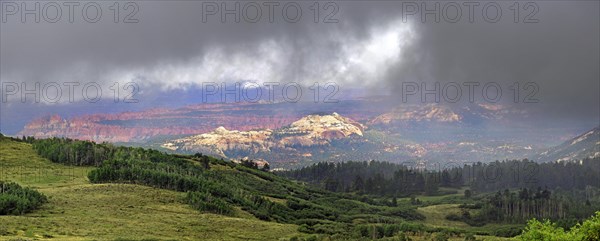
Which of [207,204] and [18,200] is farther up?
[18,200]

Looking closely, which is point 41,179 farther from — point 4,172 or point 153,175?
point 153,175

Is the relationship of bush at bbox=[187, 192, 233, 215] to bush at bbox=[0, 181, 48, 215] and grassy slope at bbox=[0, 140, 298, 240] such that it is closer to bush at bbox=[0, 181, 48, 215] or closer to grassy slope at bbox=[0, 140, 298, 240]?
grassy slope at bbox=[0, 140, 298, 240]

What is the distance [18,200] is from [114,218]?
2491cm

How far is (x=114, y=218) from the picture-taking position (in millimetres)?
122250

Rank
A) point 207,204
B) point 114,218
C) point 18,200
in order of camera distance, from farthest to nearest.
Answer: point 207,204 → point 18,200 → point 114,218

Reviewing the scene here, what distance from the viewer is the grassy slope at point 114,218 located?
10100 centimetres

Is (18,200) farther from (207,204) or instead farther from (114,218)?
(207,204)

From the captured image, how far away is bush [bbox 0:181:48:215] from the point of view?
12038cm

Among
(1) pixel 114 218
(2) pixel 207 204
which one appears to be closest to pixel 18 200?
(1) pixel 114 218

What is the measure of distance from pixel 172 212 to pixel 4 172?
8387 centimetres

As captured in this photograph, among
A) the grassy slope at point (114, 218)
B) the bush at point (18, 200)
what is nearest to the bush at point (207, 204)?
the grassy slope at point (114, 218)

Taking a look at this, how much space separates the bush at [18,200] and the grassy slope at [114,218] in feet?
9.93

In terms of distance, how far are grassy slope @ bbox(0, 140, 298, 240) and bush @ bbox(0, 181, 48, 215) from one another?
119 inches

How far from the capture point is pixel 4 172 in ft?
617
